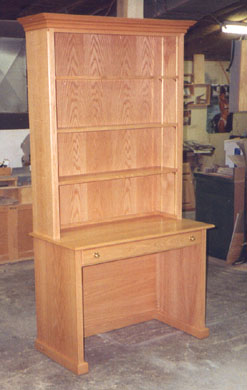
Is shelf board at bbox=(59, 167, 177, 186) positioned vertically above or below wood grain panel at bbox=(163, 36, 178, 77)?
below

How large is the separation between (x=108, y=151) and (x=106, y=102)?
1.23 feet

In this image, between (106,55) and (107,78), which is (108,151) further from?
(106,55)

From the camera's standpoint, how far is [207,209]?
21.0 ft

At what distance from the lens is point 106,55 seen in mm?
4160

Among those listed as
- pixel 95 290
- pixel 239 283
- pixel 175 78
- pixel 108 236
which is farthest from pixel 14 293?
pixel 175 78

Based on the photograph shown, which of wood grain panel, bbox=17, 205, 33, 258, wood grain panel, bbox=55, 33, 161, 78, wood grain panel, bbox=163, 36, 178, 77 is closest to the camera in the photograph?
wood grain panel, bbox=55, 33, 161, 78

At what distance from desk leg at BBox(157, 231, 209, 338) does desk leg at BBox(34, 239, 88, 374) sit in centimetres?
Result: 101

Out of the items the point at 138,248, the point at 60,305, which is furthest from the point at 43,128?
the point at 60,305

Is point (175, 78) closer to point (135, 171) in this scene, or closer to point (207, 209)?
point (135, 171)

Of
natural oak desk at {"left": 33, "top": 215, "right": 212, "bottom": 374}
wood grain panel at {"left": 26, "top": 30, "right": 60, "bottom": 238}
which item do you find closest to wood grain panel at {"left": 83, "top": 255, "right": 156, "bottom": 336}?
natural oak desk at {"left": 33, "top": 215, "right": 212, "bottom": 374}

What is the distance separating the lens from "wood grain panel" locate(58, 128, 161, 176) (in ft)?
13.4

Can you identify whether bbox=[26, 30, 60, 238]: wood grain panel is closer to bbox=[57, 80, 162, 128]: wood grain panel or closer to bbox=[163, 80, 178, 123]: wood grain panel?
bbox=[57, 80, 162, 128]: wood grain panel

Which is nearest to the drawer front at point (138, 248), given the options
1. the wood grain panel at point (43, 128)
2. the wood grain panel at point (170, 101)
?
the wood grain panel at point (43, 128)

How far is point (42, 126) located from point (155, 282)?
1715 mm
